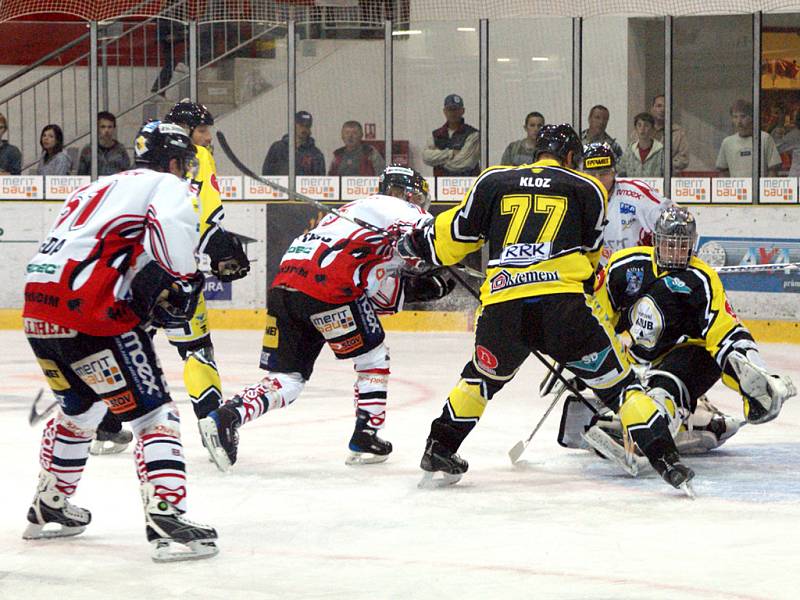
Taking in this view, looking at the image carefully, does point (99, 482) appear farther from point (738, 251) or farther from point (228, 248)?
point (738, 251)

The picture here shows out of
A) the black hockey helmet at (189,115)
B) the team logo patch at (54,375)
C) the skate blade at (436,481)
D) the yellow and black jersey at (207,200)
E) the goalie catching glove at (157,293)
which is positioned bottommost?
the skate blade at (436,481)

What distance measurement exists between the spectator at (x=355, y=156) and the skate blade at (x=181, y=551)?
703 centimetres

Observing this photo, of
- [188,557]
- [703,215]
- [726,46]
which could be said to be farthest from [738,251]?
[188,557]

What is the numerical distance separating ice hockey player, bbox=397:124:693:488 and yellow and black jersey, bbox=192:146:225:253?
950 mm

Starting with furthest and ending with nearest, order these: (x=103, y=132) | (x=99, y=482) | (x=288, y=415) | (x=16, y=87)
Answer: (x=16, y=87)
(x=103, y=132)
(x=288, y=415)
(x=99, y=482)

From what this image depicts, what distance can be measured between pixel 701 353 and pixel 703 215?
15.3 ft

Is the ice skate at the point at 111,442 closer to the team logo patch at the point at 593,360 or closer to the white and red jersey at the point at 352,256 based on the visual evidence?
the white and red jersey at the point at 352,256

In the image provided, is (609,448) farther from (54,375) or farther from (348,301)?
(54,375)

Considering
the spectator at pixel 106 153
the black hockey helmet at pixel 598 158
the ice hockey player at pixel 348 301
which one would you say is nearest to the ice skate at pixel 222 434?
the ice hockey player at pixel 348 301

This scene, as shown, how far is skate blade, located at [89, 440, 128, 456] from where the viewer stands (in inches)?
220

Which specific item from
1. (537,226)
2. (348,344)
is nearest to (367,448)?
(348,344)

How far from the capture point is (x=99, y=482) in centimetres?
500

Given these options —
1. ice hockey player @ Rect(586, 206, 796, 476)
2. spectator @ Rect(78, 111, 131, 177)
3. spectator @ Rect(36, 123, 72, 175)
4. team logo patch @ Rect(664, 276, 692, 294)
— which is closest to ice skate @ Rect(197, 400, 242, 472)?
ice hockey player @ Rect(586, 206, 796, 476)

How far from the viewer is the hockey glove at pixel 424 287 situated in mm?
5617
